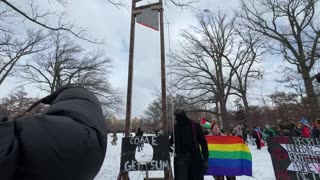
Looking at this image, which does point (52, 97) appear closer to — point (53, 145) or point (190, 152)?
point (53, 145)

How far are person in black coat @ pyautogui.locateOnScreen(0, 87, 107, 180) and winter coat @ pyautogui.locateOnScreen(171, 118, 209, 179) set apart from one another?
5.59 m

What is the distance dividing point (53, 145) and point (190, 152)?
5831mm

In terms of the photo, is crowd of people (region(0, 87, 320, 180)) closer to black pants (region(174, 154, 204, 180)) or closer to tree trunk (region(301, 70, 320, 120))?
black pants (region(174, 154, 204, 180))

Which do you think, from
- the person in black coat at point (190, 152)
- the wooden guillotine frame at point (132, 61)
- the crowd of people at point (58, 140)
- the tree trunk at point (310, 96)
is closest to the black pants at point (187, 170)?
the person in black coat at point (190, 152)

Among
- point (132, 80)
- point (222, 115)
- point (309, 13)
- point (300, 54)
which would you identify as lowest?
point (132, 80)

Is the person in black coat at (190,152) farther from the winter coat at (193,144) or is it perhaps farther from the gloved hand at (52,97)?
the gloved hand at (52,97)

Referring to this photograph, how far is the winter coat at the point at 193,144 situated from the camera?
6.33m

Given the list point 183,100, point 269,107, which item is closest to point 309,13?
point 183,100

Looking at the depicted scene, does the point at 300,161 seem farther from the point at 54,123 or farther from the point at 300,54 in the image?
the point at 300,54

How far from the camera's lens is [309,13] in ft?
83.8

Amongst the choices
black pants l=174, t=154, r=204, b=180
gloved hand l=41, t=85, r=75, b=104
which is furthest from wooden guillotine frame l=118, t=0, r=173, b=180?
gloved hand l=41, t=85, r=75, b=104

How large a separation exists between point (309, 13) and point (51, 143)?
28626mm

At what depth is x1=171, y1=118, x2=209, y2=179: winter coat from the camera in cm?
633

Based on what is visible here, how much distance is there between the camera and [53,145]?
0.79 m
